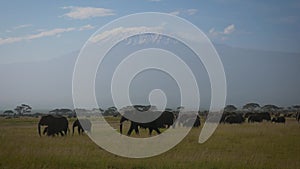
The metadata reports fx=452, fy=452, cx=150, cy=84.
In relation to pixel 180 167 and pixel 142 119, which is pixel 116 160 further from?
pixel 142 119

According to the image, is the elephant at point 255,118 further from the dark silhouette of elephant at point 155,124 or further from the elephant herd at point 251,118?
the dark silhouette of elephant at point 155,124

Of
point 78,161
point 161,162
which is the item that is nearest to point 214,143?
point 161,162

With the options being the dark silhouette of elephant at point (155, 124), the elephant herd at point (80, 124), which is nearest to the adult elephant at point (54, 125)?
the elephant herd at point (80, 124)

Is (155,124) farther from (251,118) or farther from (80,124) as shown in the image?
(251,118)

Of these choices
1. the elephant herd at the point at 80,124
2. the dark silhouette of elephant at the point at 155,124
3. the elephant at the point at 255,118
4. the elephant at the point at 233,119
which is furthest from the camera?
the elephant at the point at 255,118

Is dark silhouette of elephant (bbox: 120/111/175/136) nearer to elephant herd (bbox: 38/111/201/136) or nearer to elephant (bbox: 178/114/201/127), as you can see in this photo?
elephant herd (bbox: 38/111/201/136)

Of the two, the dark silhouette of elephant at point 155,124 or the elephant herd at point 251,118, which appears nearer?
the dark silhouette of elephant at point 155,124

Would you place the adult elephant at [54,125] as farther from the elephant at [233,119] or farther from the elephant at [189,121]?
the elephant at [233,119]

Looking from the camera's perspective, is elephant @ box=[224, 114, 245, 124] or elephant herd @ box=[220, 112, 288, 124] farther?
elephant herd @ box=[220, 112, 288, 124]

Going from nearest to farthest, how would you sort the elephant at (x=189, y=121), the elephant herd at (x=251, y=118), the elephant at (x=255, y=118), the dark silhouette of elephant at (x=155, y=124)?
the dark silhouette of elephant at (x=155, y=124), the elephant at (x=189, y=121), the elephant herd at (x=251, y=118), the elephant at (x=255, y=118)

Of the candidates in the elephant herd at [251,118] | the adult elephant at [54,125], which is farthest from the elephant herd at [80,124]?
the elephant herd at [251,118]

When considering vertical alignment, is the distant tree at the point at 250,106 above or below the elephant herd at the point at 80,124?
above

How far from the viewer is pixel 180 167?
14.0 metres

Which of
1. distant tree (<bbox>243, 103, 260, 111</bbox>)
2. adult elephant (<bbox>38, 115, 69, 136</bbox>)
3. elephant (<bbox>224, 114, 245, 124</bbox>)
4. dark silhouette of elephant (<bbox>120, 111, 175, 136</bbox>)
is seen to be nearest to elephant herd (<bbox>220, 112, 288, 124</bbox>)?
elephant (<bbox>224, 114, 245, 124</bbox>)
